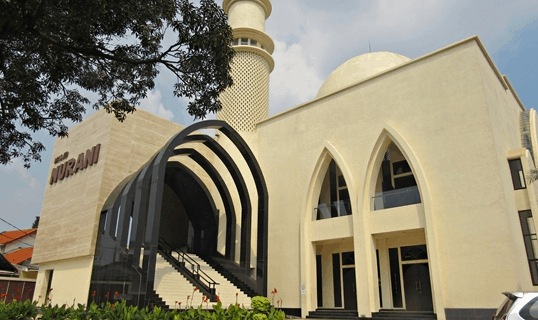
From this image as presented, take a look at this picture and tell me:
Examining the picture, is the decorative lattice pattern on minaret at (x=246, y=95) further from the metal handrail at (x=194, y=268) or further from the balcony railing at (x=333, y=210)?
the metal handrail at (x=194, y=268)

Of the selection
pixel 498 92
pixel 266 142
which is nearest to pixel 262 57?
pixel 266 142

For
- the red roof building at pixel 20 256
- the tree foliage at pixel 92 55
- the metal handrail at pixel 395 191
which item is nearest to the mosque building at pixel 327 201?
the metal handrail at pixel 395 191

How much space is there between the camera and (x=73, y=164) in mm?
17953

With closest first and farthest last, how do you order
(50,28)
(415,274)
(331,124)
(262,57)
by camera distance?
(50,28), (415,274), (331,124), (262,57)

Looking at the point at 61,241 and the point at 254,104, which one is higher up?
the point at 254,104

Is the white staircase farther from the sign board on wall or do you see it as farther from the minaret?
the minaret

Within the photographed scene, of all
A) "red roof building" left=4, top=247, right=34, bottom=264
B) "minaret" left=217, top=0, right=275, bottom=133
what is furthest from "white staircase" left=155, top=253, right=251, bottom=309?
"red roof building" left=4, top=247, right=34, bottom=264

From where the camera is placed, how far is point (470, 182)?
1153 cm

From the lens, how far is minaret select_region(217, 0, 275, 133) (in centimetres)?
1927

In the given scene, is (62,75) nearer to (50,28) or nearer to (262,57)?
(50,28)

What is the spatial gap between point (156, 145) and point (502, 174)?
548 inches

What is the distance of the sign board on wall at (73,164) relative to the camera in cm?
1668

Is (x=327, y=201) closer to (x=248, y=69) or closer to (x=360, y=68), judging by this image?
(x=360, y=68)

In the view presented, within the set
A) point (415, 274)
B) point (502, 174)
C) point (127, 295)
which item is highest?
point (502, 174)
